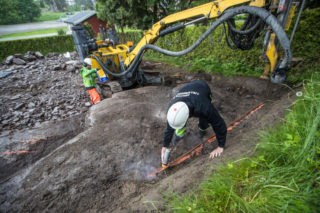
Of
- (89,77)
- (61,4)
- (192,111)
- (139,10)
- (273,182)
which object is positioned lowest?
(273,182)

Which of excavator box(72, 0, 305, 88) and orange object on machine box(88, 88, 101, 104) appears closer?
excavator box(72, 0, 305, 88)

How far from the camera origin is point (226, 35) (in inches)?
146

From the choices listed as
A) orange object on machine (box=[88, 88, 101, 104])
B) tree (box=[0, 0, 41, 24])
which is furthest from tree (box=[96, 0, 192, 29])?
tree (box=[0, 0, 41, 24])

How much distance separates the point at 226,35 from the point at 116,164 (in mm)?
3899

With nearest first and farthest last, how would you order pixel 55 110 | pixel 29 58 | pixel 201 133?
pixel 201 133, pixel 55 110, pixel 29 58

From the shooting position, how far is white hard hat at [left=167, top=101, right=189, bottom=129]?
75.3 inches

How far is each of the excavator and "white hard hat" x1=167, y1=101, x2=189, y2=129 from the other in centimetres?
183

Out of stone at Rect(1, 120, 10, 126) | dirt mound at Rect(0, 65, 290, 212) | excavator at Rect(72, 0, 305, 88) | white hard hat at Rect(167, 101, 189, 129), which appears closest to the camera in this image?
white hard hat at Rect(167, 101, 189, 129)

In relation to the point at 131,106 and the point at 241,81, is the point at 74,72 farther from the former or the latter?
the point at 241,81

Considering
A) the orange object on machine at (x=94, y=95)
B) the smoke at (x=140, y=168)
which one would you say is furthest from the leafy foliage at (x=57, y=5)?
the smoke at (x=140, y=168)

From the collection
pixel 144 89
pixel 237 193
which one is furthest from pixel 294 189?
pixel 144 89

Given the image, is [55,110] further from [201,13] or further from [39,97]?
[201,13]

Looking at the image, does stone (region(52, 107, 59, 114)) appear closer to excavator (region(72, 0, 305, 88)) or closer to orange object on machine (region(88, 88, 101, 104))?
orange object on machine (region(88, 88, 101, 104))

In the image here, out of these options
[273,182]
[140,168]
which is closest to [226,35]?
[273,182]
